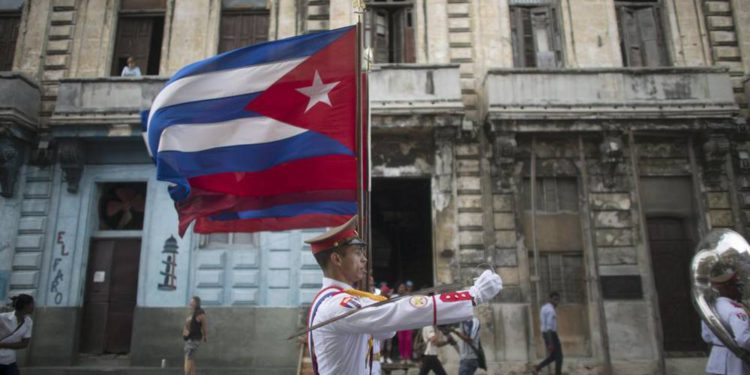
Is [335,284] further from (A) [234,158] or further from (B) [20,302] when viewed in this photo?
(B) [20,302]

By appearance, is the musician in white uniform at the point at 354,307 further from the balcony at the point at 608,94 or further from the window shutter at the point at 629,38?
the window shutter at the point at 629,38

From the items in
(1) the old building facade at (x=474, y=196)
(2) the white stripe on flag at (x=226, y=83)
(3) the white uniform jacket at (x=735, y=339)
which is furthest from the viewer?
(1) the old building facade at (x=474, y=196)

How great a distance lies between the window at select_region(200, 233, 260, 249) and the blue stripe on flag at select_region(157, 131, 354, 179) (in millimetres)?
6355

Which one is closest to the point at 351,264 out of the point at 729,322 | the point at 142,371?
the point at 729,322

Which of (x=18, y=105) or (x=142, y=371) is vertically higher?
(x=18, y=105)

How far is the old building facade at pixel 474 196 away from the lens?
11.2 m

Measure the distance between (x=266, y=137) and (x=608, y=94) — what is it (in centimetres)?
914

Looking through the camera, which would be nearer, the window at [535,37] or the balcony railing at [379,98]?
the balcony railing at [379,98]

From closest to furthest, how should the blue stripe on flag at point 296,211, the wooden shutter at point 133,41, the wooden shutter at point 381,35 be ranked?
the blue stripe on flag at point 296,211
the wooden shutter at point 381,35
the wooden shutter at point 133,41

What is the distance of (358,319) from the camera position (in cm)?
258

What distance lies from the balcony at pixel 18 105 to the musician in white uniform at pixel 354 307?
1143 centimetres

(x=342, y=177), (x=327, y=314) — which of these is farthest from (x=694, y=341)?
(x=327, y=314)

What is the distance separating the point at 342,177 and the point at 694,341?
10.2 metres

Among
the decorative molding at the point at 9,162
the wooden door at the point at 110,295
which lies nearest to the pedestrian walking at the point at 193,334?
the wooden door at the point at 110,295
